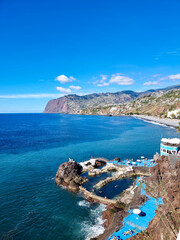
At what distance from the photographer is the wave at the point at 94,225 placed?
26.5 meters

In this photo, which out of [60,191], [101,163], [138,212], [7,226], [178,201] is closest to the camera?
[178,201]

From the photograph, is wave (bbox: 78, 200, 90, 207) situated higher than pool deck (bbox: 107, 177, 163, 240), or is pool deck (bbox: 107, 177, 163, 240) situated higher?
pool deck (bbox: 107, 177, 163, 240)

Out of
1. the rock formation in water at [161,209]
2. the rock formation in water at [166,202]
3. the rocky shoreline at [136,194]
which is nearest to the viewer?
the rock formation in water at [166,202]

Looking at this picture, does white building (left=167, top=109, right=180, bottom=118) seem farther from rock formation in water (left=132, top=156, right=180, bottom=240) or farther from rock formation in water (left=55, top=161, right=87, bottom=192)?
rock formation in water (left=55, top=161, right=87, bottom=192)

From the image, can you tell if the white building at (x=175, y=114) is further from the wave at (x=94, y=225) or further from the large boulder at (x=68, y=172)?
the wave at (x=94, y=225)

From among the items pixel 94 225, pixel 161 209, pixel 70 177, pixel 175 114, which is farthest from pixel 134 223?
pixel 175 114

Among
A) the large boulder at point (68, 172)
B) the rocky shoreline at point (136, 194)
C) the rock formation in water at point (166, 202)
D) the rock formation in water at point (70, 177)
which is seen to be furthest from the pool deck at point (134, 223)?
the large boulder at point (68, 172)

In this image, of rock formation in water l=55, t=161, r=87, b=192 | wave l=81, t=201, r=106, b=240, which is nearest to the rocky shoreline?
rock formation in water l=55, t=161, r=87, b=192

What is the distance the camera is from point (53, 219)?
30000 millimetres

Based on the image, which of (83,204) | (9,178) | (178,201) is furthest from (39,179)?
(178,201)

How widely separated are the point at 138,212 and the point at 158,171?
12.4m

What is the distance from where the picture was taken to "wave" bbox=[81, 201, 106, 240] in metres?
26.5

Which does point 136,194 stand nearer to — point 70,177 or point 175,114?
point 70,177

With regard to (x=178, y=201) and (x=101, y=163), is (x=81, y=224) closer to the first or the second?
(x=178, y=201)
